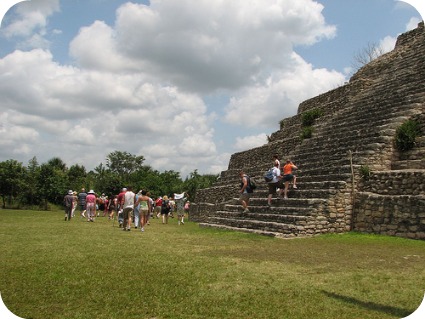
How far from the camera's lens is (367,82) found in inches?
771

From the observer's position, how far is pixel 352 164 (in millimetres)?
12398

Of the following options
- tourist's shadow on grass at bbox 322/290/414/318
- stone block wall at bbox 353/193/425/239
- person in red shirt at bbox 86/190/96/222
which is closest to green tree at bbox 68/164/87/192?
person in red shirt at bbox 86/190/96/222

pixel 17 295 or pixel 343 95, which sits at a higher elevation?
pixel 343 95

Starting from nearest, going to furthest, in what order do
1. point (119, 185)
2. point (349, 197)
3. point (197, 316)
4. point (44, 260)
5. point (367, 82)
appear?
point (197, 316) → point (44, 260) → point (349, 197) → point (367, 82) → point (119, 185)

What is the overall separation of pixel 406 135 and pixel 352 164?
2.01 metres

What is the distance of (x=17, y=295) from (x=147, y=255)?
126 inches

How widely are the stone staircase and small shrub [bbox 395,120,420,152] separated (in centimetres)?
19

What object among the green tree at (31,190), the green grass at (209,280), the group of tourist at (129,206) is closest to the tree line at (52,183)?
the green tree at (31,190)

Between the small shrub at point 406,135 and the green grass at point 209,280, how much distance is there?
4168mm

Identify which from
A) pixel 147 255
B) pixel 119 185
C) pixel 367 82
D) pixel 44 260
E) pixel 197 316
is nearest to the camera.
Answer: pixel 197 316

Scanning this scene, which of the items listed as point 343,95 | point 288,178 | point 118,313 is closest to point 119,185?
point 343,95

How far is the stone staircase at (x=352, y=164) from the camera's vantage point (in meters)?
11.4

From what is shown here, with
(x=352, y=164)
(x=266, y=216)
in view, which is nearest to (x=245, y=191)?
(x=266, y=216)

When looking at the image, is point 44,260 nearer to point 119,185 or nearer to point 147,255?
point 147,255
